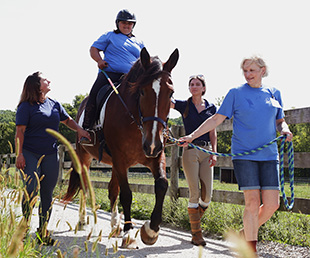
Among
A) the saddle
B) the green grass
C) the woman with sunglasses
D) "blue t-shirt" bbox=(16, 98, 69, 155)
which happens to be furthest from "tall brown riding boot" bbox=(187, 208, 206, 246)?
"blue t-shirt" bbox=(16, 98, 69, 155)

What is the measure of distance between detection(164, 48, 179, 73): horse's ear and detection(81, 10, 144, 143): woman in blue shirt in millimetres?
1037

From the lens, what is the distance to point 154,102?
437cm

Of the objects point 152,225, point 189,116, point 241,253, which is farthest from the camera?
point 189,116

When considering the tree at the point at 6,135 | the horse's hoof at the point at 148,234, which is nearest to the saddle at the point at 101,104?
the horse's hoof at the point at 148,234

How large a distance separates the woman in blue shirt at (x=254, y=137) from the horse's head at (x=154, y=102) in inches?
14.4

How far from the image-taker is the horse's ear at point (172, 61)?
15.7 feet

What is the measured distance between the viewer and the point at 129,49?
5750mm

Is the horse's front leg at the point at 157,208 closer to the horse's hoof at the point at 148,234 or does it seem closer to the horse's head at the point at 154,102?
the horse's hoof at the point at 148,234

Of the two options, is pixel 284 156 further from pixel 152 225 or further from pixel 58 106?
pixel 58 106

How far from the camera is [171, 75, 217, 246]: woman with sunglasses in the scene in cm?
520

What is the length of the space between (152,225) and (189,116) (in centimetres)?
157

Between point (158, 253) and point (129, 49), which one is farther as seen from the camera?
point (129, 49)

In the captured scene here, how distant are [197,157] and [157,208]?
0.96 metres

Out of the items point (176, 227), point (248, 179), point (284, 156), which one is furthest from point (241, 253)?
point (176, 227)
